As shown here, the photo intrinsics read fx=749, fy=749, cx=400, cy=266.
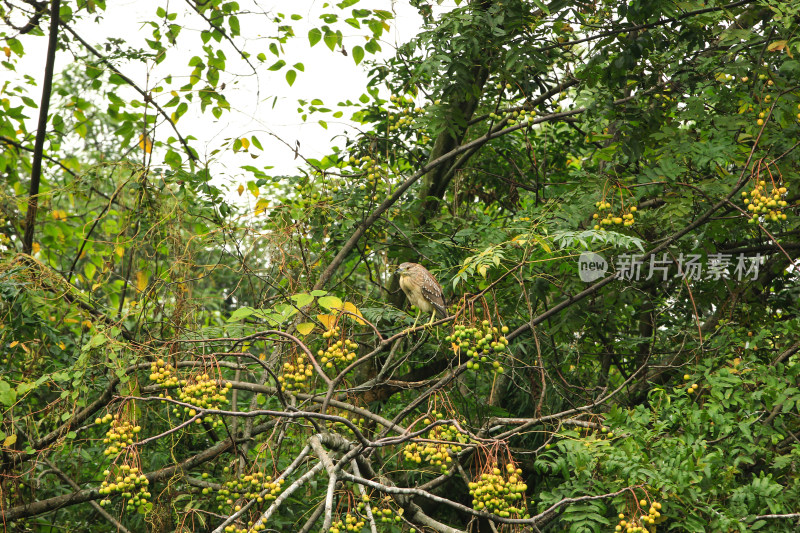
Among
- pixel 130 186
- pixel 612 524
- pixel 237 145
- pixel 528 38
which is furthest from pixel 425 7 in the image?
pixel 612 524

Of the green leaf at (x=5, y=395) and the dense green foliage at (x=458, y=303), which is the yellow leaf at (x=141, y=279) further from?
the green leaf at (x=5, y=395)

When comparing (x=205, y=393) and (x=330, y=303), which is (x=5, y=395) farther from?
(x=330, y=303)

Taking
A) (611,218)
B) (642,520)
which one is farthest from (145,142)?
(642,520)

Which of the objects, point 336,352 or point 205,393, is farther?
point 336,352

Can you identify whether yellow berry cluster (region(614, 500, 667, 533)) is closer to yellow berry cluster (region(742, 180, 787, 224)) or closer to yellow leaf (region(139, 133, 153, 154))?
yellow berry cluster (region(742, 180, 787, 224))

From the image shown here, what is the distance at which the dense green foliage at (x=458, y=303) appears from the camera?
3.61m

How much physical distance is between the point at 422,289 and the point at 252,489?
1959 mm

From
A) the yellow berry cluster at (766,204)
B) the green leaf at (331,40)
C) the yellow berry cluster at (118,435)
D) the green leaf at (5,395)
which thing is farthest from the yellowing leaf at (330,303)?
the green leaf at (331,40)

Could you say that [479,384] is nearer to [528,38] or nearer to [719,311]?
[719,311]

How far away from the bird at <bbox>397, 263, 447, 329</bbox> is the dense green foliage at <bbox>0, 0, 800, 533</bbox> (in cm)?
19

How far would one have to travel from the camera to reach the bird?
16.5 ft

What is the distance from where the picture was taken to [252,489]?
142 inches

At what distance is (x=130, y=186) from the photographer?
5422 millimetres

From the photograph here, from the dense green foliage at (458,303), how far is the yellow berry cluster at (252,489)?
0.06 feet
